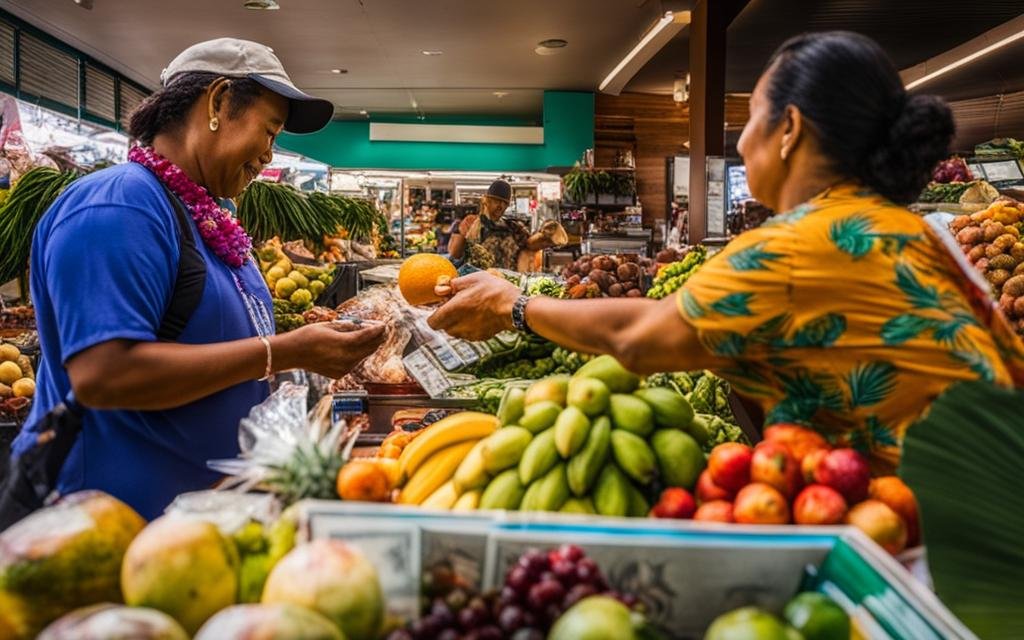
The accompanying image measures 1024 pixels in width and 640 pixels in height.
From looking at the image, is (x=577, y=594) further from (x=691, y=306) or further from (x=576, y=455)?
(x=691, y=306)

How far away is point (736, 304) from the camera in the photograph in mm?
1259

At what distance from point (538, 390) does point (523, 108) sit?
1562 cm

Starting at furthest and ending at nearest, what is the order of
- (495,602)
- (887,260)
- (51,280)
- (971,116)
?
(971,116) → (51,280) → (887,260) → (495,602)

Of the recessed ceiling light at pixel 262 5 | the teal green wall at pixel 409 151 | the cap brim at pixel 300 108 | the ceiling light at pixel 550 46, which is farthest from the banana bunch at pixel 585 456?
the teal green wall at pixel 409 151

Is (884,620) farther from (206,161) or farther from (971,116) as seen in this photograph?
(971,116)

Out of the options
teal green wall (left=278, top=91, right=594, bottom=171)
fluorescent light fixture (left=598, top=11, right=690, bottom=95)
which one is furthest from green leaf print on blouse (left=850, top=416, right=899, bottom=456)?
teal green wall (left=278, top=91, right=594, bottom=171)

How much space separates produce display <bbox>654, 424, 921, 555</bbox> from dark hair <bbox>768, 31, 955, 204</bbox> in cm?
48

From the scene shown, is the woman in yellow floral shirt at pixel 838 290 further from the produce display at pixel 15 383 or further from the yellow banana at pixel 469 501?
the produce display at pixel 15 383

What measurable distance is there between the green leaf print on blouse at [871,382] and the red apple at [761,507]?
0.84 feet

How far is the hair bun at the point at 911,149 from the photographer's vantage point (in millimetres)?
1317

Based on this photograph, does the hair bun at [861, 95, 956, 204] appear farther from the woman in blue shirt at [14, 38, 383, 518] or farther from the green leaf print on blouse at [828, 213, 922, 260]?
the woman in blue shirt at [14, 38, 383, 518]

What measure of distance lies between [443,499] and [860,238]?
→ 830 mm

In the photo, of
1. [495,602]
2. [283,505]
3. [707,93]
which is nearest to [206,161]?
[283,505]

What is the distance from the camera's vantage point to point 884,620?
2.96 feet
